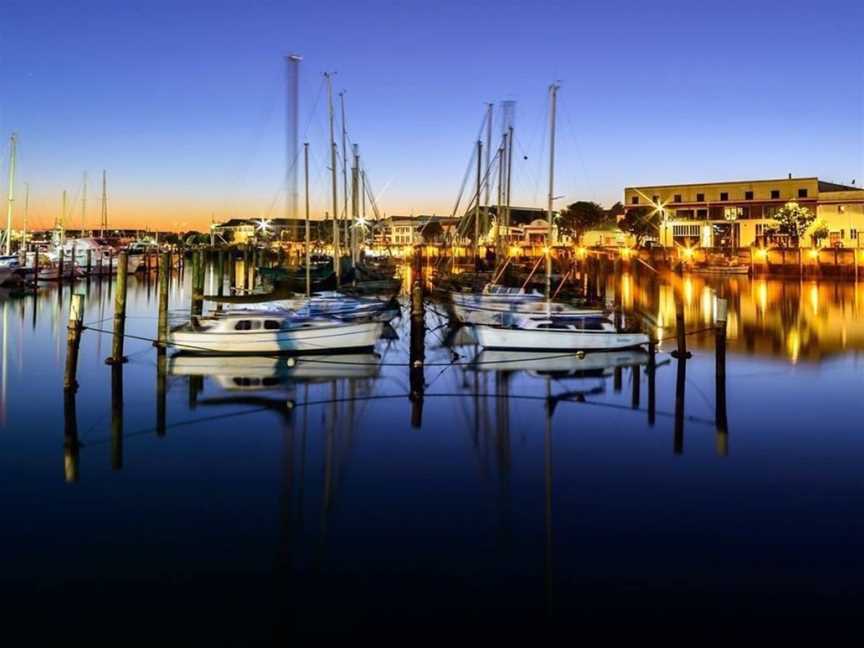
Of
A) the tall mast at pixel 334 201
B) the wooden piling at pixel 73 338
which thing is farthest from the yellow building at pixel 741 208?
the wooden piling at pixel 73 338

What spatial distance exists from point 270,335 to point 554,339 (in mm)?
9972

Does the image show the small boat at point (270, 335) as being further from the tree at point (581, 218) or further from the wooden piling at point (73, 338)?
the tree at point (581, 218)

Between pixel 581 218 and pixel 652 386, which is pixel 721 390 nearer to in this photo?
pixel 652 386

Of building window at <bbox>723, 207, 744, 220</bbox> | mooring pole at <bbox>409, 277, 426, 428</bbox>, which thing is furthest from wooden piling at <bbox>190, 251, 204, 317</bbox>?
building window at <bbox>723, 207, 744, 220</bbox>

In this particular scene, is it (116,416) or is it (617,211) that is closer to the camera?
(116,416)

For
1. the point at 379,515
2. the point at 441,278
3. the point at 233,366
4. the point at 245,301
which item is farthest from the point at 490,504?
the point at 441,278

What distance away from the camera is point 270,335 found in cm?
2783

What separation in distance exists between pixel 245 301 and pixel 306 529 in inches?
784

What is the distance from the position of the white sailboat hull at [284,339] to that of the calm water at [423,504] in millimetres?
1645

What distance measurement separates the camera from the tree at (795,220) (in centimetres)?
9656

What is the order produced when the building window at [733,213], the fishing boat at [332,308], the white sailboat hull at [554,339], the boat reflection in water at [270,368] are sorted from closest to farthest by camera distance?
1. the boat reflection in water at [270,368]
2. the white sailboat hull at [554,339]
3. the fishing boat at [332,308]
4. the building window at [733,213]

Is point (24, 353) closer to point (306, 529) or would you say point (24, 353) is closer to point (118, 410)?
point (118, 410)

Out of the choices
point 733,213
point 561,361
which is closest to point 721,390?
point 561,361

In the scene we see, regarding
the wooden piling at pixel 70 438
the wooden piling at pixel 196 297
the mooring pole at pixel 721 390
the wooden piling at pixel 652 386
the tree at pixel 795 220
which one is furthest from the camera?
the tree at pixel 795 220
